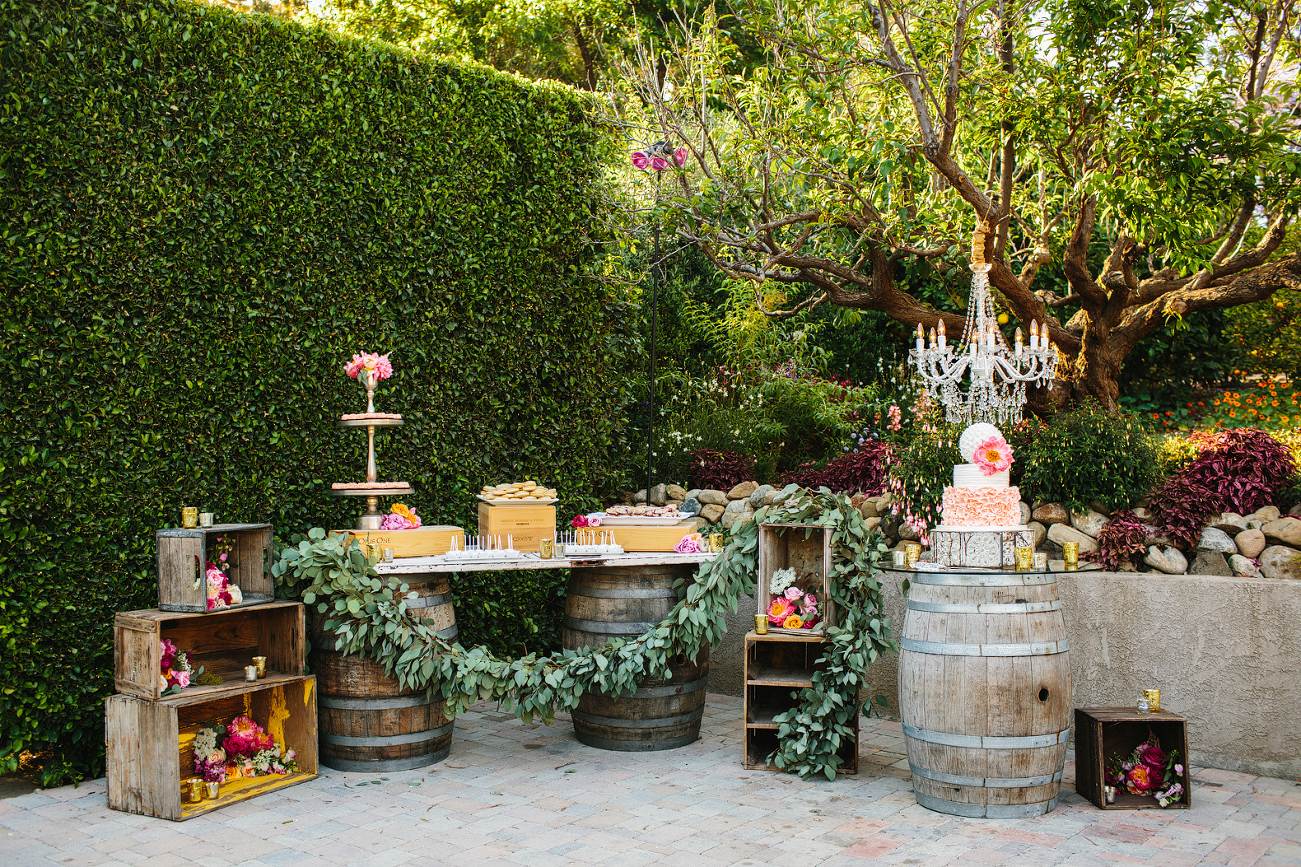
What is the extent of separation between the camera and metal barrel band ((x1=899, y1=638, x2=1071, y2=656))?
3590 mm

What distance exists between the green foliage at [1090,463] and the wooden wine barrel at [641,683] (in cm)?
218

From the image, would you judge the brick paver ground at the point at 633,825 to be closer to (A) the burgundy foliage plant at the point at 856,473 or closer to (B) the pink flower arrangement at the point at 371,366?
(B) the pink flower arrangement at the point at 371,366

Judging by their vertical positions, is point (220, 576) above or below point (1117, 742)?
above

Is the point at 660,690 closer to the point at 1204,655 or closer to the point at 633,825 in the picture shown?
the point at 633,825

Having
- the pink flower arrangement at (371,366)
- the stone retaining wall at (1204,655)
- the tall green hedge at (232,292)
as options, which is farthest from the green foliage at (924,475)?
the pink flower arrangement at (371,366)

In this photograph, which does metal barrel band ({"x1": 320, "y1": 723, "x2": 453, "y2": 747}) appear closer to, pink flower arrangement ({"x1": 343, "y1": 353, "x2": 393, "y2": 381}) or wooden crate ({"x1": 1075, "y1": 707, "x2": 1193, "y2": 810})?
pink flower arrangement ({"x1": 343, "y1": 353, "x2": 393, "y2": 381})

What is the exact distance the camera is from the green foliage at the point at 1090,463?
192 inches

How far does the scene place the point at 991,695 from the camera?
3.58 metres

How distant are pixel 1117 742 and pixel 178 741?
392 centimetres

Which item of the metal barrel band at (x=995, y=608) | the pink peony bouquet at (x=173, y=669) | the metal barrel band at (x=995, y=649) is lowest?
the pink peony bouquet at (x=173, y=669)

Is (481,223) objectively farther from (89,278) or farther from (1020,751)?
(1020,751)

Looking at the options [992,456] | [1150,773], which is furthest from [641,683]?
[1150,773]

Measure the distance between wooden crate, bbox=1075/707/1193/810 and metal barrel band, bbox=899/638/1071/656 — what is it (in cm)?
42

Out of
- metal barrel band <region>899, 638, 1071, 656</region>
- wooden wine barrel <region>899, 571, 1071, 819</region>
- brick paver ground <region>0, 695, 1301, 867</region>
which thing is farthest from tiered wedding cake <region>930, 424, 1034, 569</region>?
brick paver ground <region>0, 695, 1301, 867</region>
